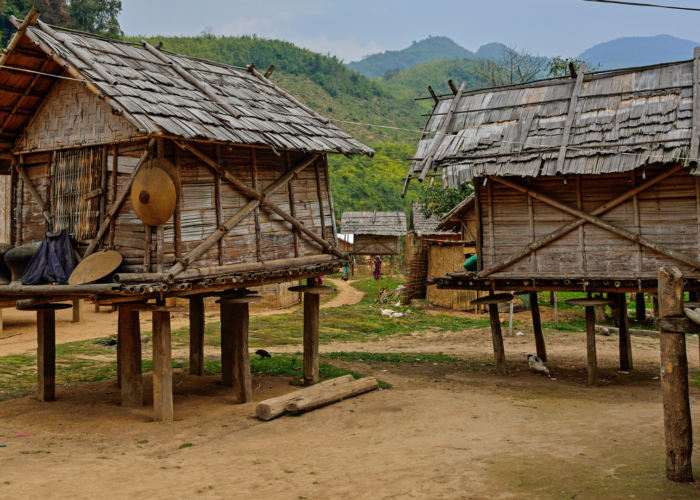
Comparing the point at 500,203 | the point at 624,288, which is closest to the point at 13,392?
the point at 500,203

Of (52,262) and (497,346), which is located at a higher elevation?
(52,262)

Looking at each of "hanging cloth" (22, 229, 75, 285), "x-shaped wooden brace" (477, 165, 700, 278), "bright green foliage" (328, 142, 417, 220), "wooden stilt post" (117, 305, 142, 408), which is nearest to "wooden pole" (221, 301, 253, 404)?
"wooden stilt post" (117, 305, 142, 408)

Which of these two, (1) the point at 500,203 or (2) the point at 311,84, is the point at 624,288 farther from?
(2) the point at 311,84

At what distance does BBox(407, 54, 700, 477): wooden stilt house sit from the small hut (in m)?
21.9

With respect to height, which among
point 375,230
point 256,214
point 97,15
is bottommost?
point 256,214

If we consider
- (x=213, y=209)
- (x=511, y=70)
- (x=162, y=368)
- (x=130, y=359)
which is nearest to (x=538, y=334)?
(x=213, y=209)

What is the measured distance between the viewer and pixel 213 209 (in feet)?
36.0

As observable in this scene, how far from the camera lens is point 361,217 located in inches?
1458

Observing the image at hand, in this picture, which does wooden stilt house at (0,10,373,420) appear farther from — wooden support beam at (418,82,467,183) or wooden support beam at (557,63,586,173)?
wooden support beam at (557,63,586,173)

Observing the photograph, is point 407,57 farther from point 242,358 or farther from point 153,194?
point 153,194

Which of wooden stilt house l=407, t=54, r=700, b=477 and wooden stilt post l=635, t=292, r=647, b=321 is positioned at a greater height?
wooden stilt house l=407, t=54, r=700, b=477

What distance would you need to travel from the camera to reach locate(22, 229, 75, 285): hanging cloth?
10.3 meters

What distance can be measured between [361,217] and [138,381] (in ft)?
86.2

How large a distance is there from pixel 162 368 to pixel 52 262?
2.57 meters
